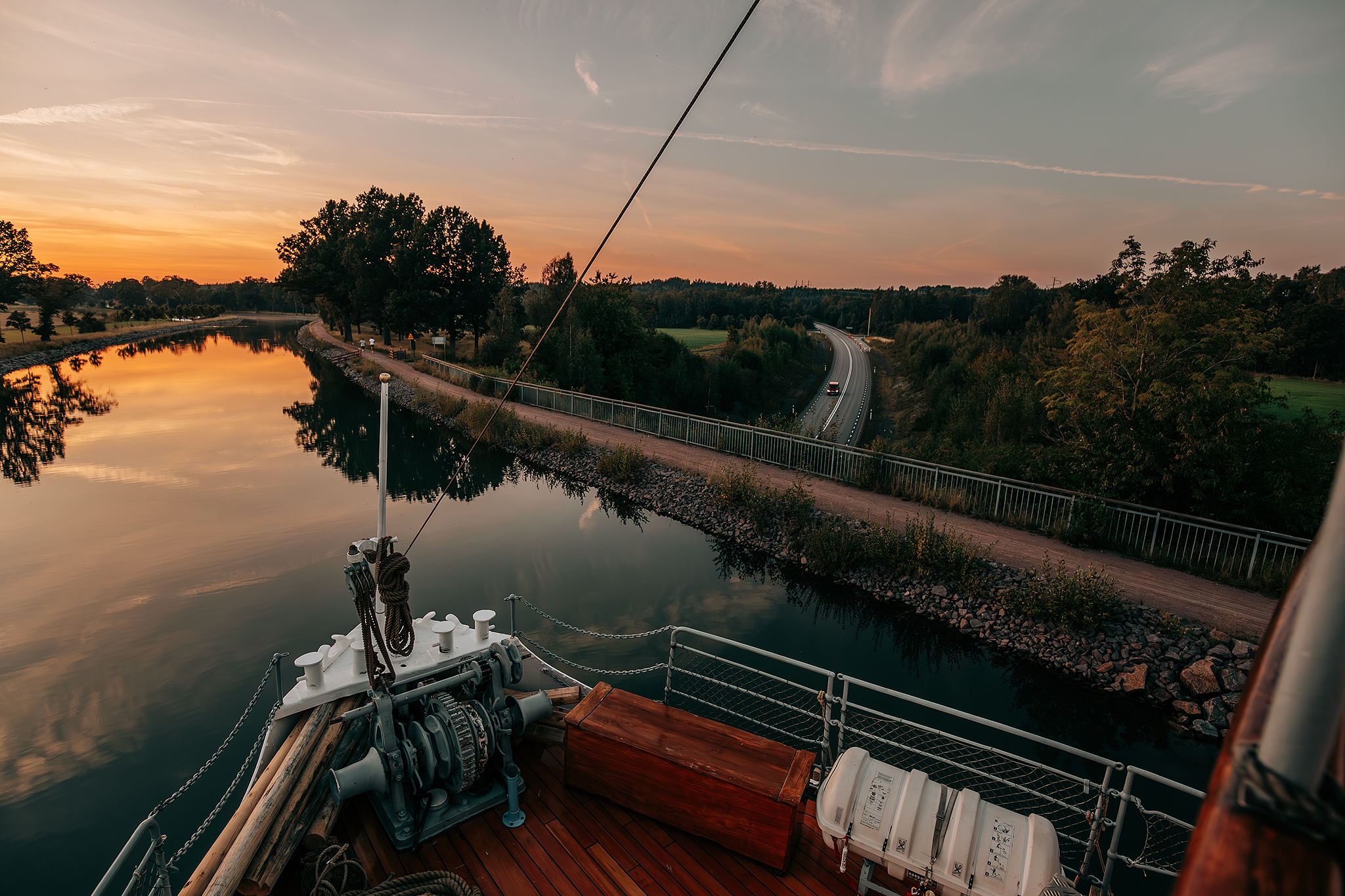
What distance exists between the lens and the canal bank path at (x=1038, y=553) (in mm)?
11367

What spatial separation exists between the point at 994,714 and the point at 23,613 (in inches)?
729

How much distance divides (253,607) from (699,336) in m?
83.7

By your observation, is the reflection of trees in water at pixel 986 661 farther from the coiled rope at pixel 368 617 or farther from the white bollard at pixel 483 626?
the coiled rope at pixel 368 617

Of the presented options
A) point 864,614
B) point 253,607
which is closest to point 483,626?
point 864,614

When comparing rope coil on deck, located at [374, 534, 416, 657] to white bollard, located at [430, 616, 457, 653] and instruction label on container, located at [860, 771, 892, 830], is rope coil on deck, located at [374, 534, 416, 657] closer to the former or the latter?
white bollard, located at [430, 616, 457, 653]

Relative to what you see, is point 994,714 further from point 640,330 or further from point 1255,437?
point 640,330

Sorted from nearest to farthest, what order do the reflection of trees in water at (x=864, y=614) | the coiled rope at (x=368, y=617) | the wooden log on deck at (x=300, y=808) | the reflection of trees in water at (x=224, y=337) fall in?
the wooden log on deck at (x=300, y=808) → the coiled rope at (x=368, y=617) → the reflection of trees in water at (x=864, y=614) → the reflection of trees in water at (x=224, y=337)

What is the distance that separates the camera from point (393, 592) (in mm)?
5074

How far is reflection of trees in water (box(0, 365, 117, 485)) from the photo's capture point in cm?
2264

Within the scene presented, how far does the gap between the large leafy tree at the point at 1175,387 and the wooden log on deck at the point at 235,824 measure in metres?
16.4

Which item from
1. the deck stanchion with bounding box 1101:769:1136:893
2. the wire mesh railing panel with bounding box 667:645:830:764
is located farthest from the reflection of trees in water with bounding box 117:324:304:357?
the deck stanchion with bounding box 1101:769:1136:893

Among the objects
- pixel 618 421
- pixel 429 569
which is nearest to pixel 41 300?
pixel 618 421

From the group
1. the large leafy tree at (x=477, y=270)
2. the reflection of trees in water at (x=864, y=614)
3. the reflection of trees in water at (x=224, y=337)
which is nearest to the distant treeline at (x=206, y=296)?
the reflection of trees in water at (x=224, y=337)

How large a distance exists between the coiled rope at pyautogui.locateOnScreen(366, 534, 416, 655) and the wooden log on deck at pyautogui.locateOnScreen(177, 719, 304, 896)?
98cm
